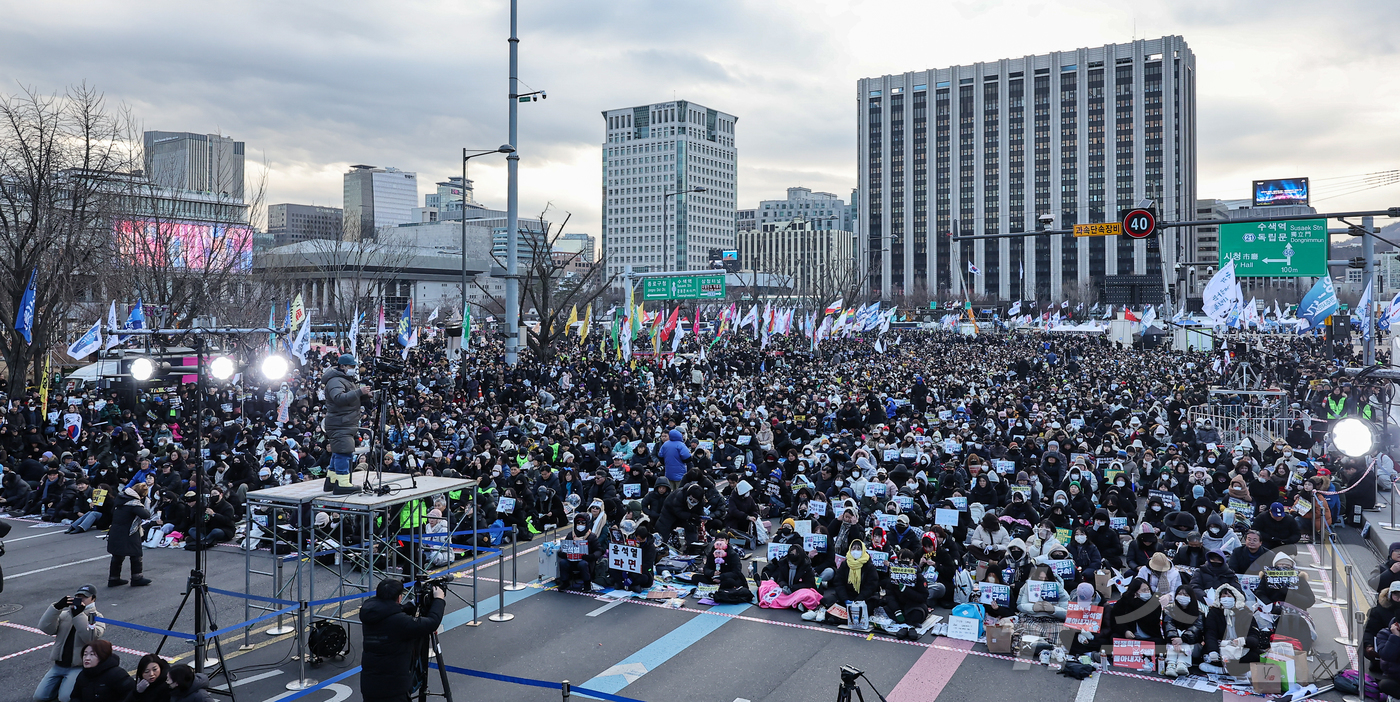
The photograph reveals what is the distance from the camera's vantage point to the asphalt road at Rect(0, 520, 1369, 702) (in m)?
9.78

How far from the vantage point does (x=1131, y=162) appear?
495 ft

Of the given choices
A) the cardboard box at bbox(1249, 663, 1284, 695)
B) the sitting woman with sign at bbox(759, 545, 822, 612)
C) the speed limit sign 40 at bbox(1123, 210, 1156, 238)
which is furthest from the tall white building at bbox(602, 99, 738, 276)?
the cardboard box at bbox(1249, 663, 1284, 695)

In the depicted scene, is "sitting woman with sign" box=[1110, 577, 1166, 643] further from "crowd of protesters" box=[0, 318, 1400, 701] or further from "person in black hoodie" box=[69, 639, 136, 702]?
"person in black hoodie" box=[69, 639, 136, 702]

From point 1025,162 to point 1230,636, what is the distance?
158382 mm

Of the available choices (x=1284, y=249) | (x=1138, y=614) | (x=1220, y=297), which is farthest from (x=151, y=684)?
(x=1220, y=297)

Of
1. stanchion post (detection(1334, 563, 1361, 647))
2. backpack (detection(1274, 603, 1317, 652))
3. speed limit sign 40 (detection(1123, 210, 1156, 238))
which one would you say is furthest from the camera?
speed limit sign 40 (detection(1123, 210, 1156, 238))

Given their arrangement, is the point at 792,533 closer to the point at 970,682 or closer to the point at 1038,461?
the point at 970,682

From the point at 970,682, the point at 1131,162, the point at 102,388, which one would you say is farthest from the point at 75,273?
the point at 1131,162

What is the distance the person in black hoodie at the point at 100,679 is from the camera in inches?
318

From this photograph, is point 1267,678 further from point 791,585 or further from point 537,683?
point 537,683

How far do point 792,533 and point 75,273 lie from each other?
35.1m

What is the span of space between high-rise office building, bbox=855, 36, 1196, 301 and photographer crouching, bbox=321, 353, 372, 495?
Answer: 138 meters

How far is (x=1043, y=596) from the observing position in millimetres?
11383

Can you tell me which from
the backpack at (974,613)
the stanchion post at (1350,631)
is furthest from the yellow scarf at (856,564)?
the stanchion post at (1350,631)
